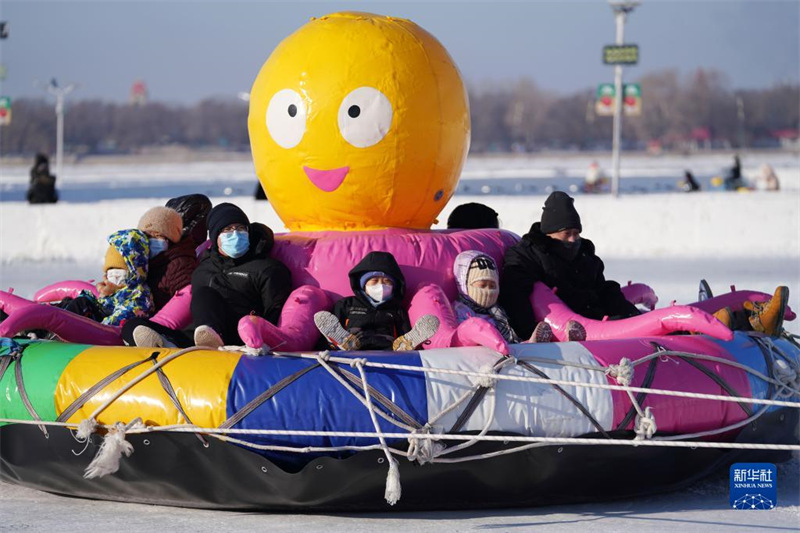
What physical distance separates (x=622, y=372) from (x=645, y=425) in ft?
0.92

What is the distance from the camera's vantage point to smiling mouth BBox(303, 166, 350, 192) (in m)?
6.94

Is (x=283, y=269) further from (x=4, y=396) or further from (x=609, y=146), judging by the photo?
(x=609, y=146)

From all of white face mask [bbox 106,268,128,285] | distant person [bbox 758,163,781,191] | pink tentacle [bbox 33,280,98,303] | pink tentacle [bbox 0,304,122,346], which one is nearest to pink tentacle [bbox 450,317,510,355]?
pink tentacle [bbox 0,304,122,346]

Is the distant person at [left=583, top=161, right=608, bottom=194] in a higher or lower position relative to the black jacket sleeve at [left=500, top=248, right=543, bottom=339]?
lower

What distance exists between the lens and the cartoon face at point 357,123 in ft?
22.6

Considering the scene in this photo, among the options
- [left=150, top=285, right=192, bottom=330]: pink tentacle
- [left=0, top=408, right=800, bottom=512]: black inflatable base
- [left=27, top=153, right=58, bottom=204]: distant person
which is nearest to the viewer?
[left=0, top=408, right=800, bottom=512]: black inflatable base

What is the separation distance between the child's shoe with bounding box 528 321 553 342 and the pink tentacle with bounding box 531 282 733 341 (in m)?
0.23

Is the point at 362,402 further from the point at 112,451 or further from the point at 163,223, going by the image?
the point at 163,223

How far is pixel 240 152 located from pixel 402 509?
252 feet

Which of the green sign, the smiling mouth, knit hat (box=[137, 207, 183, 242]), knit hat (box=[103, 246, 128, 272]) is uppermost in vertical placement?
the green sign

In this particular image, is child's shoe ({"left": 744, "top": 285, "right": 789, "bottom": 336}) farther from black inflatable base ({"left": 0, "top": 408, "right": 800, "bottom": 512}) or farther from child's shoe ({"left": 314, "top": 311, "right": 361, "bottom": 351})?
child's shoe ({"left": 314, "top": 311, "right": 361, "bottom": 351})

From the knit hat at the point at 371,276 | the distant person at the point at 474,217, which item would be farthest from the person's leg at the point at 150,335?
the distant person at the point at 474,217

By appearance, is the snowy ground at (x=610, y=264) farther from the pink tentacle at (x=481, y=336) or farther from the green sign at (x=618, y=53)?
the green sign at (x=618, y=53)

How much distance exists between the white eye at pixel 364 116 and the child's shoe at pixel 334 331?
133 cm
